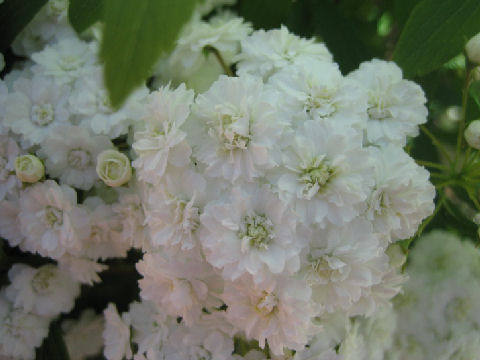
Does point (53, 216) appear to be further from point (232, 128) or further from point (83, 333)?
point (83, 333)

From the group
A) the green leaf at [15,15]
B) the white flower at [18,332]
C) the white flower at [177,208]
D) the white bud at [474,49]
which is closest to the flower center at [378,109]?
the white bud at [474,49]

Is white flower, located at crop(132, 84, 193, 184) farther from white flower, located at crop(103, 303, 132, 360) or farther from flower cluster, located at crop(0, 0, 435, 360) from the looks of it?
white flower, located at crop(103, 303, 132, 360)

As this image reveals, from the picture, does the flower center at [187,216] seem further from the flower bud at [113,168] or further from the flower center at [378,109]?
the flower center at [378,109]

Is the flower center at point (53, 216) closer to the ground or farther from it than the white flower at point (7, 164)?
closer to the ground

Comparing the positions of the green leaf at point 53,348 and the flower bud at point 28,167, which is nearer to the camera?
the flower bud at point 28,167

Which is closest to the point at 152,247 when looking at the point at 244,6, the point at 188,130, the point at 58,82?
the point at 188,130

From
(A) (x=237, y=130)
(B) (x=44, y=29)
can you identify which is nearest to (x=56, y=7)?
(B) (x=44, y=29)
